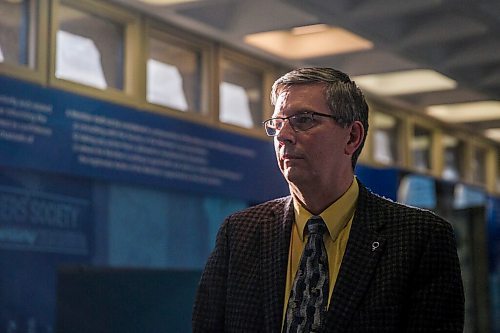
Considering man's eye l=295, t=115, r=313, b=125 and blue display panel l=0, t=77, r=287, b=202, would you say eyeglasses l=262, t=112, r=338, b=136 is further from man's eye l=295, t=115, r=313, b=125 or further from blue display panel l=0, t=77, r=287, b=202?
blue display panel l=0, t=77, r=287, b=202

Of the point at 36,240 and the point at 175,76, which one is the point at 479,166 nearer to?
the point at 175,76

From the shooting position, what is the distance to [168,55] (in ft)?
24.7

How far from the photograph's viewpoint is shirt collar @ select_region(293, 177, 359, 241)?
1.98 m

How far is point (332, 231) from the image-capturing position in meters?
1.98

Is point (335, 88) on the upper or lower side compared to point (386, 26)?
lower

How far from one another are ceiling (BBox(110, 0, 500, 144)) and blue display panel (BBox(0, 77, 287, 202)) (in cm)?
92

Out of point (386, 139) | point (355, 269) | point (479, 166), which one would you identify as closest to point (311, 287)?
point (355, 269)

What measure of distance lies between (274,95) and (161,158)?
4538 mm

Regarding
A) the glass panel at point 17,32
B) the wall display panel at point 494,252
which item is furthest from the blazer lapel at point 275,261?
the wall display panel at point 494,252

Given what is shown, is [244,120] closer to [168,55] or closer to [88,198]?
[168,55]

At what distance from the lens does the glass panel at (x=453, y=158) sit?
Result: 41.1 ft

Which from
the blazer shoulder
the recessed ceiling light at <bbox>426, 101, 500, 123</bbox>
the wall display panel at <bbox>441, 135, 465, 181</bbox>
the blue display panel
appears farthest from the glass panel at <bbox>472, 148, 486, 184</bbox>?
the blazer shoulder

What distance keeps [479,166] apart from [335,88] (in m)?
12.1

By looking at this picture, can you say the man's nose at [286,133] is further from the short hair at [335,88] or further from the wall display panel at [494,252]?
the wall display panel at [494,252]
